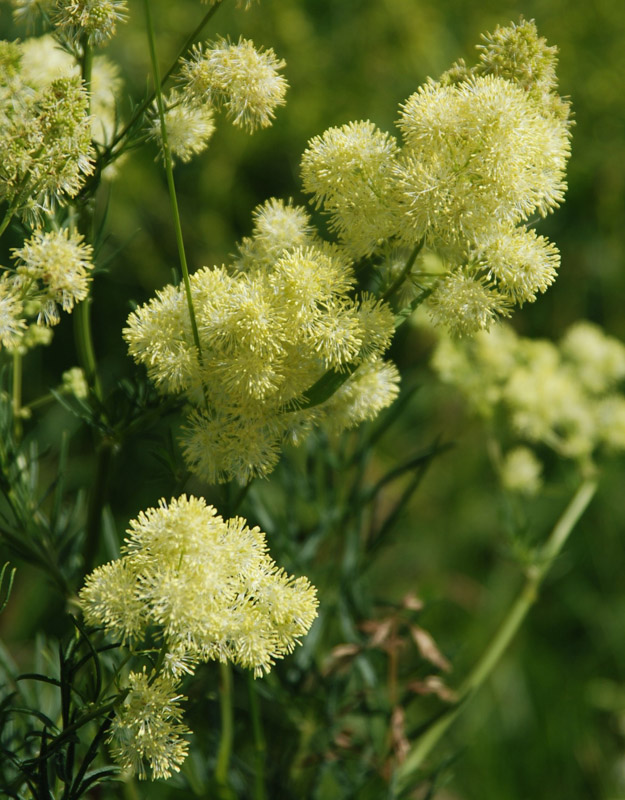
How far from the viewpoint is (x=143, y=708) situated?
44cm

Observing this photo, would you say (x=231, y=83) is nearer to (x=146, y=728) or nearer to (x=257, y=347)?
(x=257, y=347)

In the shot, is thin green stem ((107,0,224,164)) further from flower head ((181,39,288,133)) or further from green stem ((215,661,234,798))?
green stem ((215,661,234,798))

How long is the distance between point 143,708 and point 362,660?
393 millimetres

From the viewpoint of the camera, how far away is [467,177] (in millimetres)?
486

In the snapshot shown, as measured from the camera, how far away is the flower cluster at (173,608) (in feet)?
1.41

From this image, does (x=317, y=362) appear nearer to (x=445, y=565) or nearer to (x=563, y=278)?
(x=445, y=565)

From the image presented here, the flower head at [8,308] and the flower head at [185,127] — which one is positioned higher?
the flower head at [185,127]

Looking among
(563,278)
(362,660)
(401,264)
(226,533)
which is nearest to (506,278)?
(401,264)

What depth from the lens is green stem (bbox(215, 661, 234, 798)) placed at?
→ 673 millimetres

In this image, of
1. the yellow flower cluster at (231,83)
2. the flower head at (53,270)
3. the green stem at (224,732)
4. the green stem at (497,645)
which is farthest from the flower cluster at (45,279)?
the green stem at (497,645)

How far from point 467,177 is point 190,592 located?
278 millimetres

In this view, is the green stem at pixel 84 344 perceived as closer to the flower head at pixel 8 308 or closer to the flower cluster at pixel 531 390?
the flower head at pixel 8 308

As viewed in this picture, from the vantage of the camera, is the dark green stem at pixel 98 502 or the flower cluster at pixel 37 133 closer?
the flower cluster at pixel 37 133

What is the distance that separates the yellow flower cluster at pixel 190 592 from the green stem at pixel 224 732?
23 centimetres
